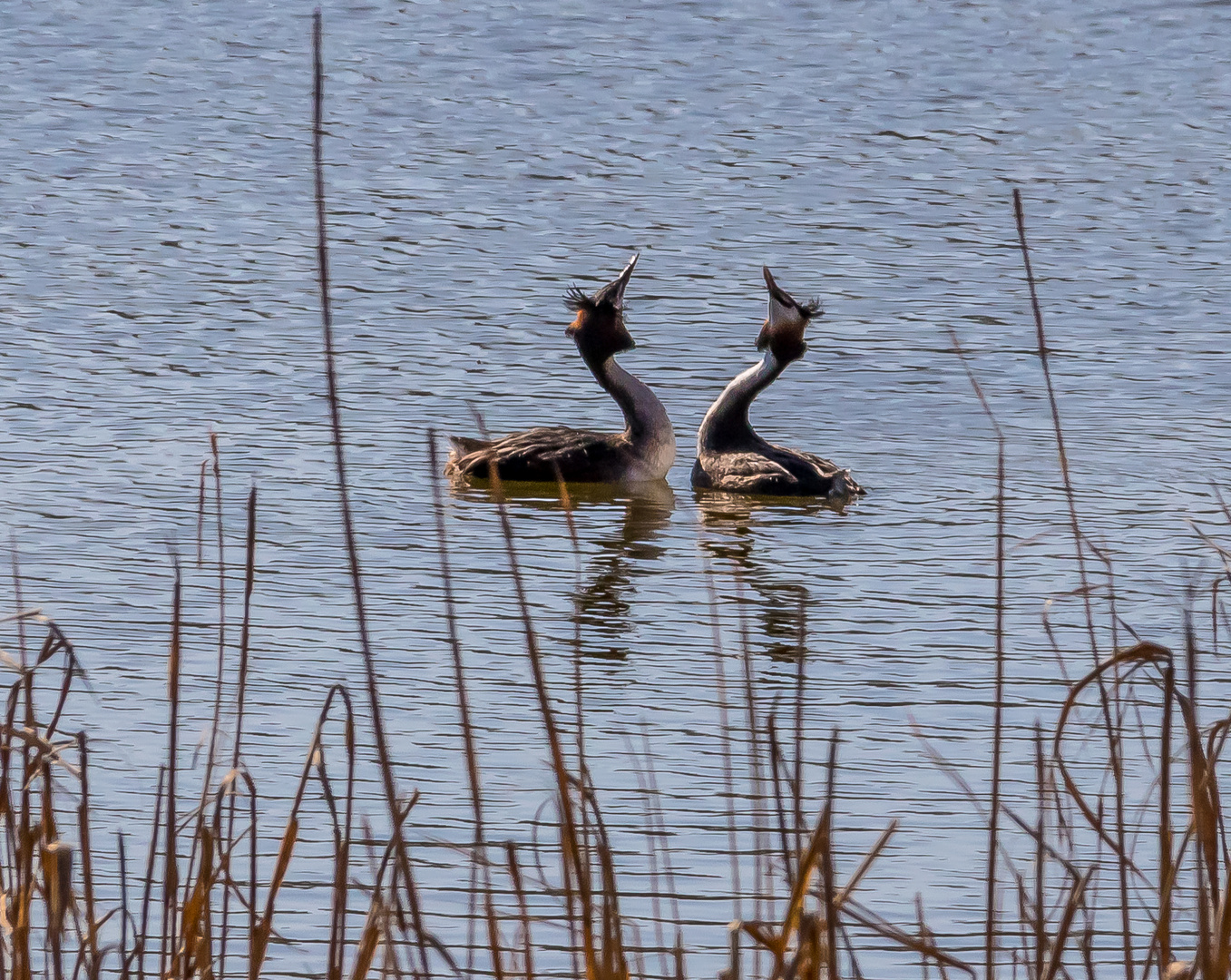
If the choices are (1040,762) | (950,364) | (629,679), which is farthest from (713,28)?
(1040,762)

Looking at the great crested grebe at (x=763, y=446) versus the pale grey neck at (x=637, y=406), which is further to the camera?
the pale grey neck at (x=637, y=406)

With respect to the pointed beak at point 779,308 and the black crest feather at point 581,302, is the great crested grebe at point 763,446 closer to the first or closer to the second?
the pointed beak at point 779,308

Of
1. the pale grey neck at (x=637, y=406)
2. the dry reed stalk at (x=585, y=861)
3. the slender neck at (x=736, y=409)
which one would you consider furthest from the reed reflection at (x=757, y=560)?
the dry reed stalk at (x=585, y=861)

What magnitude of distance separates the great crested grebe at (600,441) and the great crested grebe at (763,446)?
0.24 meters

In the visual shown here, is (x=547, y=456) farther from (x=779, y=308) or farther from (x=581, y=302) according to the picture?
(x=779, y=308)

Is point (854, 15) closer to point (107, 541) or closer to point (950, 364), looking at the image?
point (950, 364)

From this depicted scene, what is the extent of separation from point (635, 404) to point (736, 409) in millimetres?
504

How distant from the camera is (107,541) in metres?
9.16

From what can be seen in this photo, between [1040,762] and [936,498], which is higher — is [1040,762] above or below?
above

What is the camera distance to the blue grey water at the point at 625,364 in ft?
23.0

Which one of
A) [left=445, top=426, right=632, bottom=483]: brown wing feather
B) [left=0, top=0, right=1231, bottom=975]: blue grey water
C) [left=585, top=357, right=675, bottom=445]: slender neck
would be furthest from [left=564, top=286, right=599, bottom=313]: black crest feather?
[left=445, top=426, right=632, bottom=483]: brown wing feather

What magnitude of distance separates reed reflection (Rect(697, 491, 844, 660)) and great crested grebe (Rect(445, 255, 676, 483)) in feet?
1.22

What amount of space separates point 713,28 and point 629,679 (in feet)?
62.9

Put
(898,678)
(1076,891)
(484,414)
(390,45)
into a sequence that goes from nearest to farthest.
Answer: (1076,891) → (898,678) → (484,414) → (390,45)
